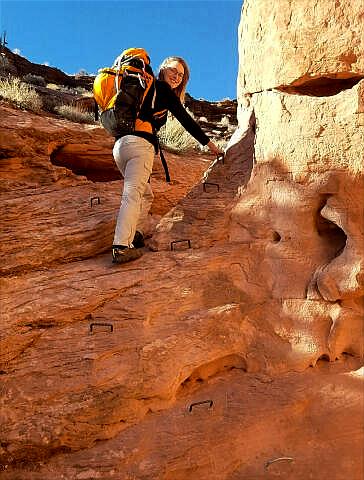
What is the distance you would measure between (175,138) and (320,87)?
175 inches

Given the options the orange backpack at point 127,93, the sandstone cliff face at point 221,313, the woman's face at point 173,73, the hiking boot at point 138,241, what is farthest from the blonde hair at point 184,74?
the hiking boot at point 138,241

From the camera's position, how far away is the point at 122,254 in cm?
429

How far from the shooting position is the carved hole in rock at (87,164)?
20.0 ft

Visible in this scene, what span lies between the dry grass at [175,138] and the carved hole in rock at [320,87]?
3.56 metres

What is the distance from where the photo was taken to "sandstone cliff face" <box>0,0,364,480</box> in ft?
11.4

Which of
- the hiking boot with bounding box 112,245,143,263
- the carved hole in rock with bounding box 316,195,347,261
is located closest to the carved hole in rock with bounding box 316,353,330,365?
the carved hole in rock with bounding box 316,195,347,261

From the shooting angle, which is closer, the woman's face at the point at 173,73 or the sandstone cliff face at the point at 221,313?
the sandstone cliff face at the point at 221,313

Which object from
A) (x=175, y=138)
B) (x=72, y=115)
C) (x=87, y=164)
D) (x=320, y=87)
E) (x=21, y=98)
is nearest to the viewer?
(x=320, y=87)

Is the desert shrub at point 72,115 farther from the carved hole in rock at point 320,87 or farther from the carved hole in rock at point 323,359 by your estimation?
the carved hole in rock at point 323,359

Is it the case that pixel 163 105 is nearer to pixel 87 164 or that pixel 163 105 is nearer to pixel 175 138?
pixel 87 164

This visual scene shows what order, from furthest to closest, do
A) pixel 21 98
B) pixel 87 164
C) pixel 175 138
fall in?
1. pixel 175 138
2. pixel 21 98
3. pixel 87 164

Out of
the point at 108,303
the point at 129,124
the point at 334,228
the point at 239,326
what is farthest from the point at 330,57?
the point at 108,303

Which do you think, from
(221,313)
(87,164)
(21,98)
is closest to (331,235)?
(221,313)

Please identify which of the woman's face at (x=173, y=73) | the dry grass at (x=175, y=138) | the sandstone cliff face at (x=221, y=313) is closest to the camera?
the sandstone cliff face at (x=221, y=313)
